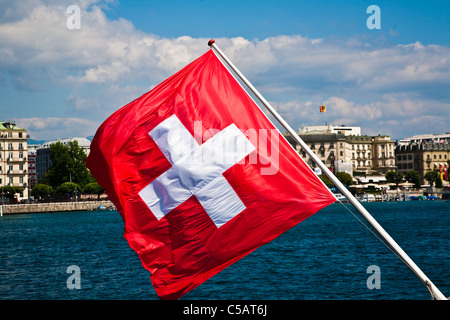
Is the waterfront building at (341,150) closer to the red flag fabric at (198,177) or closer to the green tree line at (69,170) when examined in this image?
the green tree line at (69,170)

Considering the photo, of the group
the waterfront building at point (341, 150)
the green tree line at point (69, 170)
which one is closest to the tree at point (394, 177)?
the waterfront building at point (341, 150)

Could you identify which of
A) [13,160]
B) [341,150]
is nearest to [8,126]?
[13,160]

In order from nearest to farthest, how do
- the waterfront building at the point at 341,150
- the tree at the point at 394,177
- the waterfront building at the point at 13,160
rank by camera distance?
the waterfront building at the point at 13,160 < the tree at the point at 394,177 < the waterfront building at the point at 341,150

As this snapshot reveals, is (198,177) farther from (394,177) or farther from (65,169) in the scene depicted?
(394,177)

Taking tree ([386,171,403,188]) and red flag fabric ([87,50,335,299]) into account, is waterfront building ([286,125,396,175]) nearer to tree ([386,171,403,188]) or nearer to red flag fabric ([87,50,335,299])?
tree ([386,171,403,188])

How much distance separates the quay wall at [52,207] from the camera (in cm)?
11962

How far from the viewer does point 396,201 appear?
159625mm

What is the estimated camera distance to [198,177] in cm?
796

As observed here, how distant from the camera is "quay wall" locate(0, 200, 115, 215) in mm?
119625

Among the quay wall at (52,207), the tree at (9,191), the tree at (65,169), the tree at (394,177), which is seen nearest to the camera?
the quay wall at (52,207)

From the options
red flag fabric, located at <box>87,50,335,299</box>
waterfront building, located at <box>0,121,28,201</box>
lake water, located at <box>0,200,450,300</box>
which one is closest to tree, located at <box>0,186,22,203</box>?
waterfront building, located at <box>0,121,28,201</box>

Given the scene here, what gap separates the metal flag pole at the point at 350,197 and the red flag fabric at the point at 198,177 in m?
0.34
